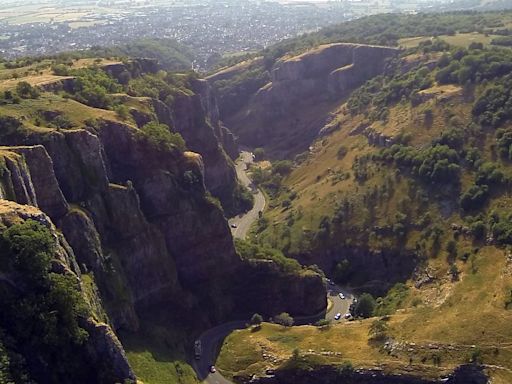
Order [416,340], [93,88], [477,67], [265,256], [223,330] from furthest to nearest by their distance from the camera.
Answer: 1. [477,67]
2. [93,88]
3. [265,256]
4. [223,330]
5. [416,340]

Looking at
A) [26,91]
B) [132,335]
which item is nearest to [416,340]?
[132,335]

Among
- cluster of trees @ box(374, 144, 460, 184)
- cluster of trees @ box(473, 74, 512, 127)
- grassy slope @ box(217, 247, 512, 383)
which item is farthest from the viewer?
cluster of trees @ box(473, 74, 512, 127)

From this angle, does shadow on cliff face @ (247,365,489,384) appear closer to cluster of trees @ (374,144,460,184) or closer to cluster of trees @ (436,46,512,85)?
cluster of trees @ (374,144,460,184)

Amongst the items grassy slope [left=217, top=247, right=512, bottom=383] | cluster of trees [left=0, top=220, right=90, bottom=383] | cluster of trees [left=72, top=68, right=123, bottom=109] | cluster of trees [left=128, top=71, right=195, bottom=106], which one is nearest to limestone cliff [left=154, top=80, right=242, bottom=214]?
cluster of trees [left=128, top=71, right=195, bottom=106]

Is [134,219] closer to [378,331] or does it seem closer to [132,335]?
[132,335]

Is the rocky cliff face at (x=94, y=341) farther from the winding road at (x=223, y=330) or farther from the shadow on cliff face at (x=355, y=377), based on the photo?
the shadow on cliff face at (x=355, y=377)

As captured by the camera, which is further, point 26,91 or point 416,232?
point 416,232

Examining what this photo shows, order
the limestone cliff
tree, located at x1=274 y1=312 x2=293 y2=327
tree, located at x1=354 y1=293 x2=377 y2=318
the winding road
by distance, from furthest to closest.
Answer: the limestone cliff, tree, located at x1=354 y1=293 x2=377 y2=318, tree, located at x1=274 y1=312 x2=293 y2=327, the winding road

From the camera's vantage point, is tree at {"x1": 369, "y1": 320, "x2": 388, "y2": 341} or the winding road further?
tree at {"x1": 369, "y1": 320, "x2": 388, "y2": 341}
